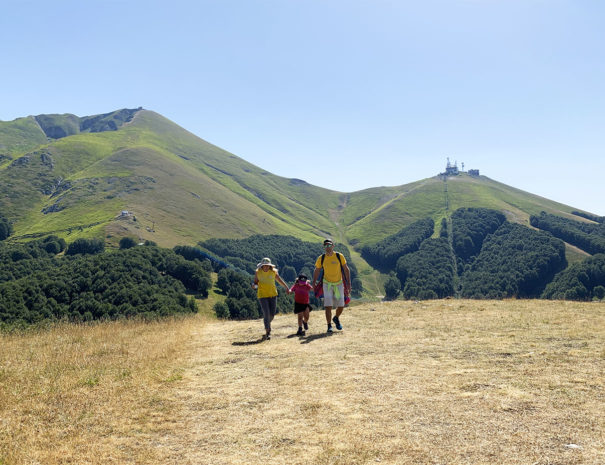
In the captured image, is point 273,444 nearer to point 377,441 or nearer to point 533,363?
point 377,441

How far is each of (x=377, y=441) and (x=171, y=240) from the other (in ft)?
428

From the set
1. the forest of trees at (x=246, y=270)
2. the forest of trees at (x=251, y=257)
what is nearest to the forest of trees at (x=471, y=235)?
the forest of trees at (x=246, y=270)

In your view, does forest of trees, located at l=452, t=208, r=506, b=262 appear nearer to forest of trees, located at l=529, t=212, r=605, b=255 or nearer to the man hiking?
forest of trees, located at l=529, t=212, r=605, b=255

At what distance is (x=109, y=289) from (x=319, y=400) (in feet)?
205

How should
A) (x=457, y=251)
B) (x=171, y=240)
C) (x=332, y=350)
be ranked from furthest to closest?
1. (x=457, y=251)
2. (x=171, y=240)
3. (x=332, y=350)

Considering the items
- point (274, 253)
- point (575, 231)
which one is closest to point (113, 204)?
point (274, 253)

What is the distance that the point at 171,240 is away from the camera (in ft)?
419

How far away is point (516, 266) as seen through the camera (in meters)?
145

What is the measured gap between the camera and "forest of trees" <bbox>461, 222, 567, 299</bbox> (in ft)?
452

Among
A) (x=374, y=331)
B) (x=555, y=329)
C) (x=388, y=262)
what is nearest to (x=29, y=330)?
(x=374, y=331)

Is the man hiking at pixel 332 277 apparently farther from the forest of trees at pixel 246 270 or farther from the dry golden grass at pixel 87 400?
the forest of trees at pixel 246 270

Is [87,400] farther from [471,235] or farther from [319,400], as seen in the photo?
[471,235]

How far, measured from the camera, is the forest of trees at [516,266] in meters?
138

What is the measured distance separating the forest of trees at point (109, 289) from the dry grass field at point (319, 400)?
123 feet
